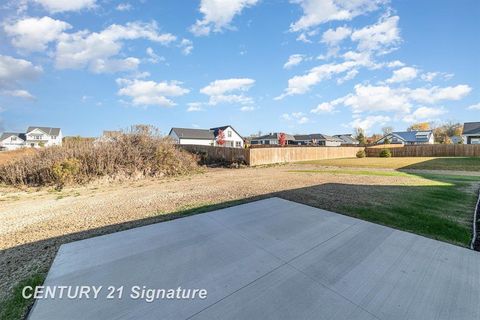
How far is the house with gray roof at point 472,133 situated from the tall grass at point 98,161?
36.5 metres

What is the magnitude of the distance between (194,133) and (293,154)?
2345 centimetres

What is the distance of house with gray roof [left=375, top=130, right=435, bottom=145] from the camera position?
40.6 metres

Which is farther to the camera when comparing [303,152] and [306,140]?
[306,140]

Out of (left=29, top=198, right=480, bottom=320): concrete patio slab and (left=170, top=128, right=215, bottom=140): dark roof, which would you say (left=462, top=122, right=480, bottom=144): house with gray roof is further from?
(left=29, top=198, right=480, bottom=320): concrete patio slab

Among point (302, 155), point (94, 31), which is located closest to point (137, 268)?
point (94, 31)

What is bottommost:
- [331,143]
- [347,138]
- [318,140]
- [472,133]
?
[331,143]

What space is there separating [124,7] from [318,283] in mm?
10683

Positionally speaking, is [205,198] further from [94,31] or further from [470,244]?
[94,31]

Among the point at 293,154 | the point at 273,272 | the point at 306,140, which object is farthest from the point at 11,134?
the point at 273,272

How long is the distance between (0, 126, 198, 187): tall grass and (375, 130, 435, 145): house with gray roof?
42.5m

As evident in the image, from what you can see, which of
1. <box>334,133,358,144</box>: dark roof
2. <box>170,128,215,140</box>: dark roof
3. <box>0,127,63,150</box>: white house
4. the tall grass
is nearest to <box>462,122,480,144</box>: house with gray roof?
<box>334,133,358,144</box>: dark roof

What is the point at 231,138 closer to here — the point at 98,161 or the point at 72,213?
the point at 98,161

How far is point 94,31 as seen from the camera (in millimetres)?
9789

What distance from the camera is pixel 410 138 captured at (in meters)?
42.2
